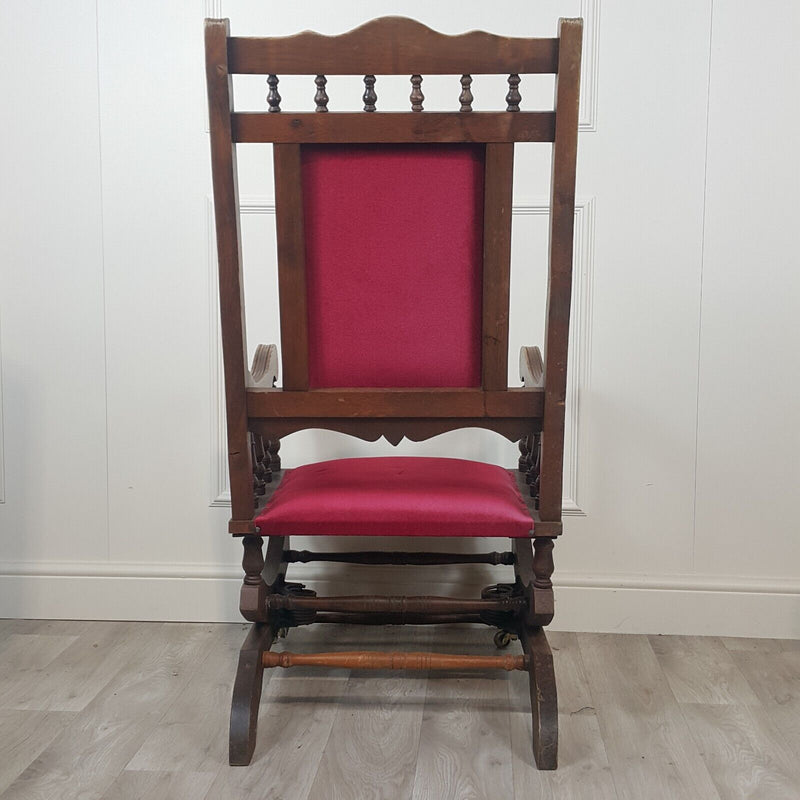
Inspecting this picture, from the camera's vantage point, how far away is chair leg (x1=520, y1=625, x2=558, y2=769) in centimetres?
157

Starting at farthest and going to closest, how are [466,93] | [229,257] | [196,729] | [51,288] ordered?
[51,288] → [196,729] → [229,257] → [466,93]

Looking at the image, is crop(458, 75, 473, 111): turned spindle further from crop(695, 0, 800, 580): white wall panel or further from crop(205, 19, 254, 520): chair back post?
crop(695, 0, 800, 580): white wall panel

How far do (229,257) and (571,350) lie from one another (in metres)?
1.07

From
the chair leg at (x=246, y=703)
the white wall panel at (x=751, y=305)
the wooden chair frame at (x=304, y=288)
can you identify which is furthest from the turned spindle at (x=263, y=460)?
the white wall panel at (x=751, y=305)

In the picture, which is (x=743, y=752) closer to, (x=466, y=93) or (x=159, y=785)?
(x=159, y=785)

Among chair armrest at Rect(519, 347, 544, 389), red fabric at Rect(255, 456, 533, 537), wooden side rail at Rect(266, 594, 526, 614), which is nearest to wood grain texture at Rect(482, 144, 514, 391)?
chair armrest at Rect(519, 347, 544, 389)

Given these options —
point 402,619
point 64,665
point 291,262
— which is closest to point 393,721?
point 402,619

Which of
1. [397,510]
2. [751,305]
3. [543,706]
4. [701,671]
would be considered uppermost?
[751,305]

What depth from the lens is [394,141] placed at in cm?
142

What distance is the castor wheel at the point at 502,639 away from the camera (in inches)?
82.1

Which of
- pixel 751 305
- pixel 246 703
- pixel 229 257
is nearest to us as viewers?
pixel 229 257

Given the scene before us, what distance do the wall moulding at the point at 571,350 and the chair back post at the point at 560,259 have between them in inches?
29.2

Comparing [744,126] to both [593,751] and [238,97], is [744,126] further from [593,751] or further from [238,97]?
[593,751]

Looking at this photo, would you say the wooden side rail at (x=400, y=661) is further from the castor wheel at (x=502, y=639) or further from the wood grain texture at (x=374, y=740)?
the castor wheel at (x=502, y=639)
